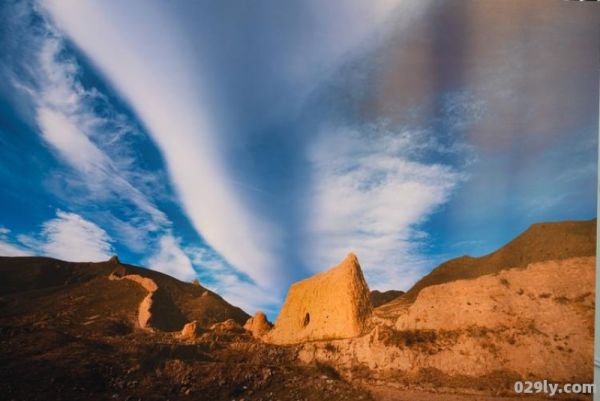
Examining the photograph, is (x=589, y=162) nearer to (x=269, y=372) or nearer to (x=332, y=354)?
(x=332, y=354)

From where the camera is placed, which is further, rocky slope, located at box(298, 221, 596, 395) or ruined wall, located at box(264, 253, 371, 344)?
ruined wall, located at box(264, 253, 371, 344)

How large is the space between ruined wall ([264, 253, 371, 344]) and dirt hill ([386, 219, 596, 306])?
3.87 meters

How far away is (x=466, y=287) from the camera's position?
981 centimetres

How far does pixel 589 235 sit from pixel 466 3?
290 inches

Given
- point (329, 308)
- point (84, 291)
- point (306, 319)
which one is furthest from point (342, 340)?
point (84, 291)

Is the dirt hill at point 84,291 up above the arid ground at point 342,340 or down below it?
above

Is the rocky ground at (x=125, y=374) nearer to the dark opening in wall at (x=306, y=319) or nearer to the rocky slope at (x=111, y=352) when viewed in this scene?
the rocky slope at (x=111, y=352)

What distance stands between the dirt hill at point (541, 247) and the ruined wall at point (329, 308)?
3872 millimetres

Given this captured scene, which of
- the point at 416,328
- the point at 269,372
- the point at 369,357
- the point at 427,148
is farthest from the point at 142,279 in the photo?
the point at 427,148

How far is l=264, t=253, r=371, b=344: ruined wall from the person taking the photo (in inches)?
460

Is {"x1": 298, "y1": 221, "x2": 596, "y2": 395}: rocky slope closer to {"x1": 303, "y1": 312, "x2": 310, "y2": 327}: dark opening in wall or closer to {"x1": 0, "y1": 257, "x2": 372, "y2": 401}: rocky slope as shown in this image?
{"x1": 0, "y1": 257, "x2": 372, "y2": 401}: rocky slope

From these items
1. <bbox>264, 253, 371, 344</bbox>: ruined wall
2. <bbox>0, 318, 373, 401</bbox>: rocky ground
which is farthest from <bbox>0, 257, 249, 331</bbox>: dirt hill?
<bbox>264, 253, 371, 344</bbox>: ruined wall

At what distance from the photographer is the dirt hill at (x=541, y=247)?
28.8 feet

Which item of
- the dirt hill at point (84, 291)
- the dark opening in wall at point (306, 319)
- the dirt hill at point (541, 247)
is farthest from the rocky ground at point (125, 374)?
the dirt hill at point (541, 247)
